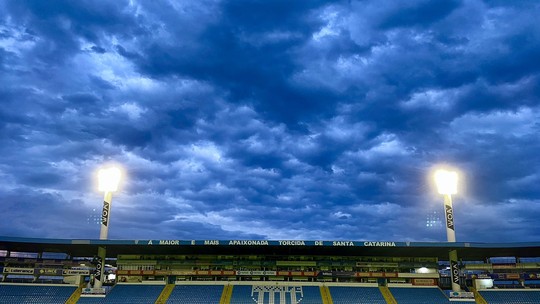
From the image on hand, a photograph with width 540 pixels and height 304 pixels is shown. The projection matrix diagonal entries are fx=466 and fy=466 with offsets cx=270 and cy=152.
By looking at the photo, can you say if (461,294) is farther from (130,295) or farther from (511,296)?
(130,295)

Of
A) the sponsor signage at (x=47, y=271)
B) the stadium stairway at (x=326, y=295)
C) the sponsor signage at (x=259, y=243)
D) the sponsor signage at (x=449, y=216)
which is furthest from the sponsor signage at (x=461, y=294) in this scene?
the sponsor signage at (x=47, y=271)

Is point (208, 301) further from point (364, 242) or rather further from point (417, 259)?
point (417, 259)

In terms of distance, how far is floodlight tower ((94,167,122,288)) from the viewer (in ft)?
191

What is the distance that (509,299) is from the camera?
5766cm

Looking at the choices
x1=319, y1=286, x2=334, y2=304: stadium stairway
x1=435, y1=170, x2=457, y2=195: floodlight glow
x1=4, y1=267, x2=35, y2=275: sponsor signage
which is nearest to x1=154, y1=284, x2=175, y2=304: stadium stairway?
x1=4, y1=267, x2=35, y2=275: sponsor signage

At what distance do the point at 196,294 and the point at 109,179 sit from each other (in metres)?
18.5

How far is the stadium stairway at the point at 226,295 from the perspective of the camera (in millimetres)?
56906

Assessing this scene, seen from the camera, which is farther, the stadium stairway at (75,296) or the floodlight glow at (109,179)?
the floodlight glow at (109,179)

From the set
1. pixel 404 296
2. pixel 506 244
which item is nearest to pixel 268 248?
pixel 404 296

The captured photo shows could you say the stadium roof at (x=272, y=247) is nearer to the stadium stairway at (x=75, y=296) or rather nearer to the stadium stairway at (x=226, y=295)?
the stadium stairway at (x=226, y=295)

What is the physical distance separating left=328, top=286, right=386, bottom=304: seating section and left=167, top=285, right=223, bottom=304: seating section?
1463cm

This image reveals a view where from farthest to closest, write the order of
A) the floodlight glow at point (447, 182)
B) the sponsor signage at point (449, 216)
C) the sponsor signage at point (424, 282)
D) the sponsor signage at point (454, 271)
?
the sponsor signage at point (424, 282)
the floodlight glow at point (447, 182)
the sponsor signage at point (449, 216)
the sponsor signage at point (454, 271)

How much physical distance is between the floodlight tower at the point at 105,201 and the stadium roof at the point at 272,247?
156 centimetres

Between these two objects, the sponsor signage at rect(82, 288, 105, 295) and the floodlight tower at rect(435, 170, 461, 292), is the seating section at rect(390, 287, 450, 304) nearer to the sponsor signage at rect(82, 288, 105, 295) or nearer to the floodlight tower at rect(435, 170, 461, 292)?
the floodlight tower at rect(435, 170, 461, 292)
